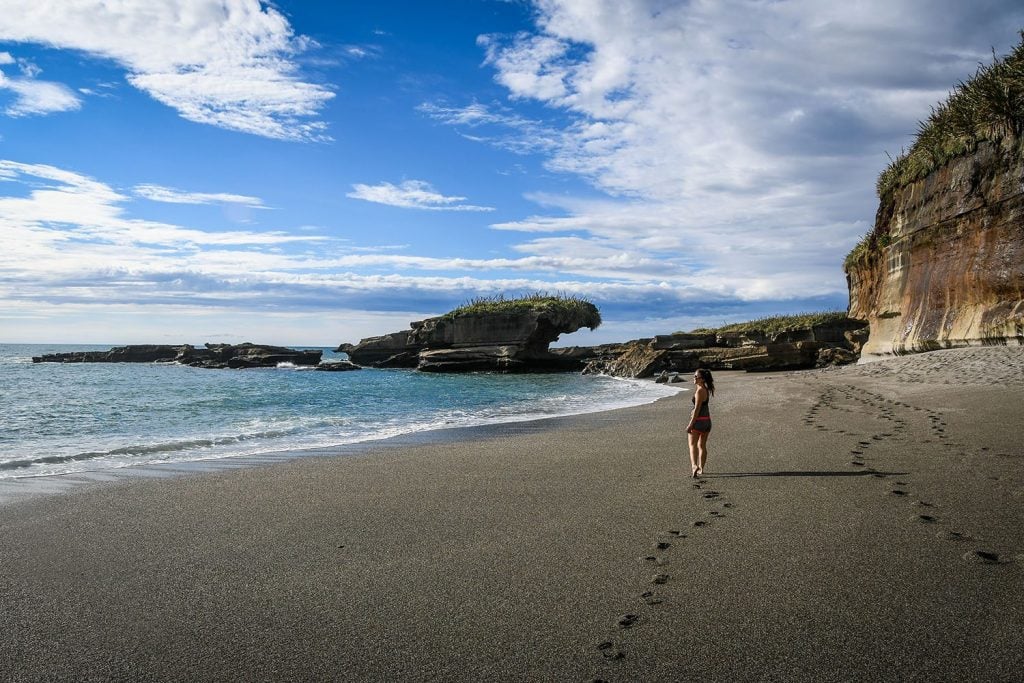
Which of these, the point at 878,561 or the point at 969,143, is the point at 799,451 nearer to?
the point at 878,561

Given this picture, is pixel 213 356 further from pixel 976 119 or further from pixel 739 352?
pixel 976 119

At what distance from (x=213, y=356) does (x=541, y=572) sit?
79.9m

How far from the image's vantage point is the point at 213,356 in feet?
252

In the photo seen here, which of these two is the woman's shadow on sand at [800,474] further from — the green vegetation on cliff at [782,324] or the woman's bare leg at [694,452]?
the green vegetation on cliff at [782,324]

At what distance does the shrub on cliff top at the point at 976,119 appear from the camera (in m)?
18.7

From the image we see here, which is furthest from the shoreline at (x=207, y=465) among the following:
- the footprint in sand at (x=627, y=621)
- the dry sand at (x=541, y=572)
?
the footprint in sand at (x=627, y=621)

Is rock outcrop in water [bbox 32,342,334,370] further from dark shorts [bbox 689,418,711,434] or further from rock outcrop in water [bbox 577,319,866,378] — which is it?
dark shorts [bbox 689,418,711,434]

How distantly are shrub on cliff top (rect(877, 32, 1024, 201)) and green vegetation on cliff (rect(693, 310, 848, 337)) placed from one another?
71.1 feet

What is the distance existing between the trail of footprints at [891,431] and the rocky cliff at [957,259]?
404 cm

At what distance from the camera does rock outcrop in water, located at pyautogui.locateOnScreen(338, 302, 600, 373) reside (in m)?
58.6

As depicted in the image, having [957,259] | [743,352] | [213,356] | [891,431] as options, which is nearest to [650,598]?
[891,431]

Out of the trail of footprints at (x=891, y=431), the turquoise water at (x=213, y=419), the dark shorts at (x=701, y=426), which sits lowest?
the turquoise water at (x=213, y=419)

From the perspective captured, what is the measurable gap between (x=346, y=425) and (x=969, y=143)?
2116cm

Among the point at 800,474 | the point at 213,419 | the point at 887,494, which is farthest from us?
the point at 213,419
